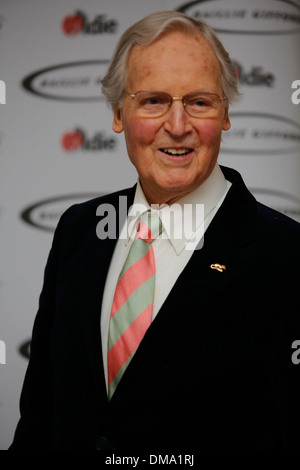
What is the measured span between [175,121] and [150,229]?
1.04ft

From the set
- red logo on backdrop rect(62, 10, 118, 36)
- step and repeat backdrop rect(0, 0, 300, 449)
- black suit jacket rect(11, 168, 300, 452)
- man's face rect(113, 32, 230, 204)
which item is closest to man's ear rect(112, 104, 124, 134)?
man's face rect(113, 32, 230, 204)

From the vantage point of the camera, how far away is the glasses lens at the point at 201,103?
5.24 ft

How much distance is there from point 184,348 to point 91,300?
1.06 feet

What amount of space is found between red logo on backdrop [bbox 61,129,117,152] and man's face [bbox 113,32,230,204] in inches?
50.4

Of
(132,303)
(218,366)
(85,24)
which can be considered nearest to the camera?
(218,366)

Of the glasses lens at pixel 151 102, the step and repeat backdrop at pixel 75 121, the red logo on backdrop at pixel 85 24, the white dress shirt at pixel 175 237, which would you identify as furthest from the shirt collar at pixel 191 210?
the red logo on backdrop at pixel 85 24

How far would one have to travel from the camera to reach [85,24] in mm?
2953

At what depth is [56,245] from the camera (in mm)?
→ 1942

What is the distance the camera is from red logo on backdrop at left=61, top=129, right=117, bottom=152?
2.97m

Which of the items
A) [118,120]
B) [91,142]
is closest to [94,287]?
[118,120]

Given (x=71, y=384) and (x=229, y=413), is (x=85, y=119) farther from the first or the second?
(x=229, y=413)

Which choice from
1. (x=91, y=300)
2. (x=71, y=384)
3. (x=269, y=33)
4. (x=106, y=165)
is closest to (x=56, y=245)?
(x=91, y=300)

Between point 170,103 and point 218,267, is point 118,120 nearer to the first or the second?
point 170,103

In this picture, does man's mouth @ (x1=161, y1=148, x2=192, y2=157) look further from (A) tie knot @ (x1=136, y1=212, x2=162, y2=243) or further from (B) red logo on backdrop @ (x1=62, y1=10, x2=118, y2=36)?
(B) red logo on backdrop @ (x1=62, y1=10, x2=118, y2=36)
